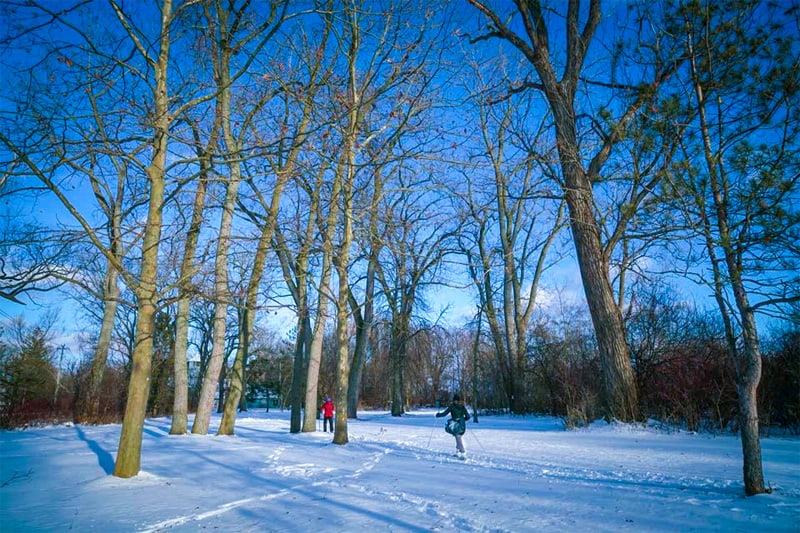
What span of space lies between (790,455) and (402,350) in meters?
20.5

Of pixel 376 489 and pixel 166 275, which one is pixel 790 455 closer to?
pixel 376 489

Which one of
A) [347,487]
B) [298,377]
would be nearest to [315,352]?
[298,377]

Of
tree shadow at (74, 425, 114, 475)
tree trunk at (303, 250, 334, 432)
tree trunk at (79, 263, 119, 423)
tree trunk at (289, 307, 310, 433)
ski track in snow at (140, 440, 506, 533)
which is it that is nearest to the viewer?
ski track in snow at (140, 440, 506, 533)

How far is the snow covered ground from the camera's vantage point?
418 centimetres

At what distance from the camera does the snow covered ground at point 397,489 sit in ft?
13.7

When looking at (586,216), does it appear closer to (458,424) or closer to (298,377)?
(458,424)

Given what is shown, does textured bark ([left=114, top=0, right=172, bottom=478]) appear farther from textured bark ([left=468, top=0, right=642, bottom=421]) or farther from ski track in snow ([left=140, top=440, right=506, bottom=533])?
textured bark ([left=468, top=0, right=642, bottom=421])

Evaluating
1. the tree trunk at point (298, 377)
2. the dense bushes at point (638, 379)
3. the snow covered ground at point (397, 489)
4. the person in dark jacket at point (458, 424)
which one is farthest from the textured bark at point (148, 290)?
the dense bushes at point (638, 379)

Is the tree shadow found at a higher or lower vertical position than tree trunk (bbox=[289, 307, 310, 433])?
lower

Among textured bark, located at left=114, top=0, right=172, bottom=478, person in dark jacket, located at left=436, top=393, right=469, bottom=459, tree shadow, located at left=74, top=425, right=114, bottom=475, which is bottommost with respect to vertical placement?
tree shadow, located at left=74, top=425, right=114, bottom=475

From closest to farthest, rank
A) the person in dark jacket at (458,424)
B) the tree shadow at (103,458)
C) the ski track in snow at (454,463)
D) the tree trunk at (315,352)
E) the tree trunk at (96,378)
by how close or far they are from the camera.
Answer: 1. the ski track in snow at (454,463)
2. the tree shadow at (103,458)
3. the person in dark jacket at (458,424)
4. the tree trunk at (315,352)
5. the tree trunk at (96,378)

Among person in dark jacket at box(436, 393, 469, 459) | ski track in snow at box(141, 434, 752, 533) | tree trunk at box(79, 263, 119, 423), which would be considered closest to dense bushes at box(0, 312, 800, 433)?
tree trunk at box(79, 263, 119, 423)

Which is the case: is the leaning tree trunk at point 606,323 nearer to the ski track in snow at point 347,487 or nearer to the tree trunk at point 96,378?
the ski track in snow at point 347,487

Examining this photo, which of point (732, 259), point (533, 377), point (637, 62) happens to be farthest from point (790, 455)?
point (533, 377)
